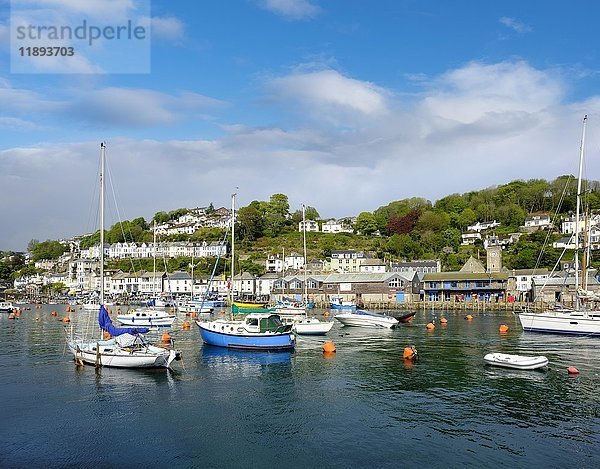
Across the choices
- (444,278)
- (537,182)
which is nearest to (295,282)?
(444,278)

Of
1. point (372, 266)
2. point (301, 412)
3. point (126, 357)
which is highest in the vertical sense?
point (372, 266)

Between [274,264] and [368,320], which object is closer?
[368,320]

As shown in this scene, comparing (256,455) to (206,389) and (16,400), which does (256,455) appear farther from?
(16,400)

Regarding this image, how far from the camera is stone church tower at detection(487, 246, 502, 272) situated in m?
122

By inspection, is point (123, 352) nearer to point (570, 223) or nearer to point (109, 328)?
point (109, 328)

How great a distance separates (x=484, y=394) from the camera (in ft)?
97.0

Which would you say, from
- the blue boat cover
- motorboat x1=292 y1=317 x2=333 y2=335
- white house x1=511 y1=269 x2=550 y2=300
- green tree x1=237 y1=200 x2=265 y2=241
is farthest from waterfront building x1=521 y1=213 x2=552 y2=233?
the blue boat cover

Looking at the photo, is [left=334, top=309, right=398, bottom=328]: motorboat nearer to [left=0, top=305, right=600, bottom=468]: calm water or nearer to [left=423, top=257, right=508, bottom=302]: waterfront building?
[left=0, top=305, right=600, bottom=468]: calm water

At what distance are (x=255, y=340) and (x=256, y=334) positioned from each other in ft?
1.86

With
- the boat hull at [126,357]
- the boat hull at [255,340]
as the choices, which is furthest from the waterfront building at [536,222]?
the boat hull at [126,357]

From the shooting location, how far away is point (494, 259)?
401 feet

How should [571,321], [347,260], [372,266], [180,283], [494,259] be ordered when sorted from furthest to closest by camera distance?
1. [347,260]
2. [180,283]
3. [372,266]
4. [494,259]
5. [571,321]

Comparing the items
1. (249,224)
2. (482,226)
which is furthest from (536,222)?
(249,224)

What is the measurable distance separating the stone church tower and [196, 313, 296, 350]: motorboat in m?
91.2
